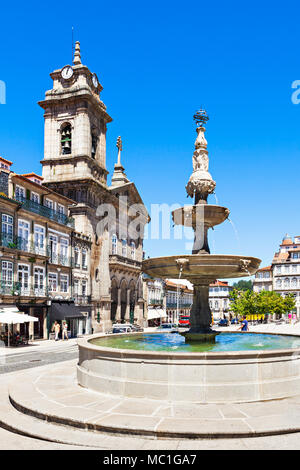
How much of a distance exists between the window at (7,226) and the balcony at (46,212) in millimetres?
1492

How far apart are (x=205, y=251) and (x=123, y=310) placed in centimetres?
4206

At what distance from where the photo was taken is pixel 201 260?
10250 millimetres

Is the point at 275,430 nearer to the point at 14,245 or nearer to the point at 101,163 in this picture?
the point at 14,245

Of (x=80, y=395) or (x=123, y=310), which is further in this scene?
(x=123, y=310)

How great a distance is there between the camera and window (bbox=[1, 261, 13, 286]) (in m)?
28.8

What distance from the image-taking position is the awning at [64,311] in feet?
111

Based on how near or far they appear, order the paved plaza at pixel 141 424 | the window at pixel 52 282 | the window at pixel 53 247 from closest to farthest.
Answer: the paved plaza at pixel 141 424
the window at pixel 52 282
the window at pixel 53 247

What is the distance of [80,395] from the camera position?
8.45m

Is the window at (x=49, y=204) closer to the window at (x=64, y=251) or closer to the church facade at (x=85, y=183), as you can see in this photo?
the church facade at (x=85, y=183)

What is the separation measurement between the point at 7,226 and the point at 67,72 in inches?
902

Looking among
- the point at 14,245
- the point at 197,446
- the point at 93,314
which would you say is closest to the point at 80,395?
the point at 197,446

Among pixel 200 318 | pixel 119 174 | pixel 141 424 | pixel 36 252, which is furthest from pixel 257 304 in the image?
pixel 141 424

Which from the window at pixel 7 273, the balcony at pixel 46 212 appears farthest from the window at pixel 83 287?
the window at pixel 7 273
